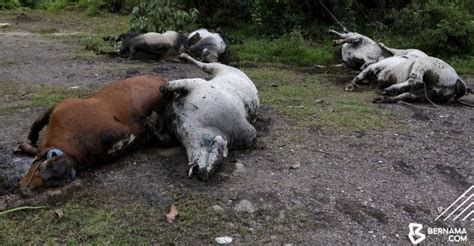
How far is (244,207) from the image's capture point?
11.3 feet

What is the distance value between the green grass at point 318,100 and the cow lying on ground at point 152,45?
4.87 ft

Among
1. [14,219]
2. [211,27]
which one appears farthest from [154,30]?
[14,219]

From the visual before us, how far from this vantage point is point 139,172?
3809mm

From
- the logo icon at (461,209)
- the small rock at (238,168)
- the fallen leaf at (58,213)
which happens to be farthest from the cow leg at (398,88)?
the fallen leaf at (58,213)

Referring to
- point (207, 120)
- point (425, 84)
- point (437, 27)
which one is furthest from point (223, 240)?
point (437, 27)

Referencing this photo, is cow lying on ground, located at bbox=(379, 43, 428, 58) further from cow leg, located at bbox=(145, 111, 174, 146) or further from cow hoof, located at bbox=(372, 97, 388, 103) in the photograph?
cow leg, located at bbox=(145, 111, 174, 146)

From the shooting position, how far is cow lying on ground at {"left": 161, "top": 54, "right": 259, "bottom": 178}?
12.3ft

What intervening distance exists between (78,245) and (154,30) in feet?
24.5

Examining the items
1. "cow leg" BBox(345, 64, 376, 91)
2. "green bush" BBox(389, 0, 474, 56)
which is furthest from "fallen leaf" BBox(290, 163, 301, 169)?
"green bush" BBox(389, 0, 474, 56)

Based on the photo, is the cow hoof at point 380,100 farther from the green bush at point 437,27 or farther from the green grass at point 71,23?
the green grass at point 71,23

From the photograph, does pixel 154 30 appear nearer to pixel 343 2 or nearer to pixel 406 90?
pixel 343 2

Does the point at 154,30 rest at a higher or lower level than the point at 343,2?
lower

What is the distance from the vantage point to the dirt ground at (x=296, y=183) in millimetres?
3266

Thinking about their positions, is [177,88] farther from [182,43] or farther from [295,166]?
[182,43]
